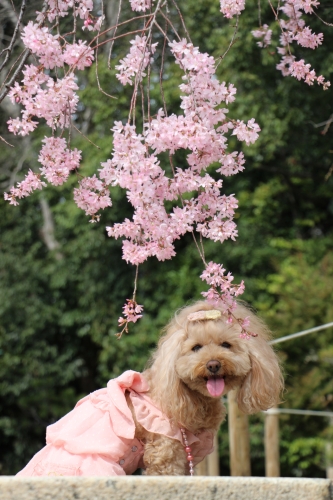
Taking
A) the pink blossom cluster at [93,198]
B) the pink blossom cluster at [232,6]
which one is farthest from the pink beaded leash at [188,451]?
the pink blossom cluster at [232,6]

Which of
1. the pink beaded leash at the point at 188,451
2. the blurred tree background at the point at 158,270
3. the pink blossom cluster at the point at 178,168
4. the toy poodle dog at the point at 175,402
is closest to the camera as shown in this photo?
the pink blossom cluster at the point at 178,168

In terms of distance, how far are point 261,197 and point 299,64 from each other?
6261 millimetres

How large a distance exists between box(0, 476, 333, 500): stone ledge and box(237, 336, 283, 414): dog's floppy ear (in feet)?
3.78

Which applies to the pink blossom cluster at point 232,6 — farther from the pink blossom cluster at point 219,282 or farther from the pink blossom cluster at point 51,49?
the pink blossom cluster at point 219,282

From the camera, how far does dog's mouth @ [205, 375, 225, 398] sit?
2393 mm

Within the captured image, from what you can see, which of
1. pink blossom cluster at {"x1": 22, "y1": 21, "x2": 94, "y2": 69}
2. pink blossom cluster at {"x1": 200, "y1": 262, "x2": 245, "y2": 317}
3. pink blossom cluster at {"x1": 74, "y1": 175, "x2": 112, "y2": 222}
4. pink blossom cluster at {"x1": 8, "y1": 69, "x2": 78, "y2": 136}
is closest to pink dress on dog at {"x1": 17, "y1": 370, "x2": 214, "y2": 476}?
pink blossom cluster at {"x1": 200, "y1": 262, "x2": 245, "y2": 317}

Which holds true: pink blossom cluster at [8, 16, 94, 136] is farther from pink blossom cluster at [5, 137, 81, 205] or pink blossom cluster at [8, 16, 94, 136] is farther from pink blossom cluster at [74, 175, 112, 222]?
pink blossom cluster at [74, 175, 112, 222]

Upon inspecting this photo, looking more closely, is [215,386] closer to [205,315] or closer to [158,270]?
[205,315]

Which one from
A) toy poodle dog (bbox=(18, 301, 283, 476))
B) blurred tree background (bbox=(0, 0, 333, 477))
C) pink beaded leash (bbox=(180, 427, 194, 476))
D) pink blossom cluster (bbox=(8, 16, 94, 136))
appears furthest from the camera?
blurred tree background (bbox=(0, 0, 333, 477))

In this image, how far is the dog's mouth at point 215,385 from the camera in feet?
7.85

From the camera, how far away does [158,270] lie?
28.2 feet

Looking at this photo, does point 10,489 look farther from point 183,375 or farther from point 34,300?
point 34,300

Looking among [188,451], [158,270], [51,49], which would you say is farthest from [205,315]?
[158,270]

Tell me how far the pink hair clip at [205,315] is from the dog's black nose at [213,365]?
0.52ft
